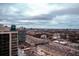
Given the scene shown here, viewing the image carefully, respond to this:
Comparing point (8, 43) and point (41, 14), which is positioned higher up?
point (41, 14)

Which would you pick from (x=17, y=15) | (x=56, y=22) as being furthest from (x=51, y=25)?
(x=17, y=15)

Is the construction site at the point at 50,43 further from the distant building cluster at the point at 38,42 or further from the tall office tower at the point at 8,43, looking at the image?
the tall office tower at the point at 8,43

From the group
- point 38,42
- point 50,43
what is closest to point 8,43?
point 38,42

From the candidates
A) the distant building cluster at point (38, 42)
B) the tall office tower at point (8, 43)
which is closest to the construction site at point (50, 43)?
the distant building cluster at point (38, 42)

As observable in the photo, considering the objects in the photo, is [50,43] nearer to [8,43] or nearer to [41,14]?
[41,14]

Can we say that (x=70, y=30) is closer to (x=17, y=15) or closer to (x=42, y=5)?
(x=42, y=5)

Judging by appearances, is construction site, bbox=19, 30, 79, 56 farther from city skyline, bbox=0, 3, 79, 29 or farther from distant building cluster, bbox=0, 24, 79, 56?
city skyline, bbox=0, 3, 79, 29
